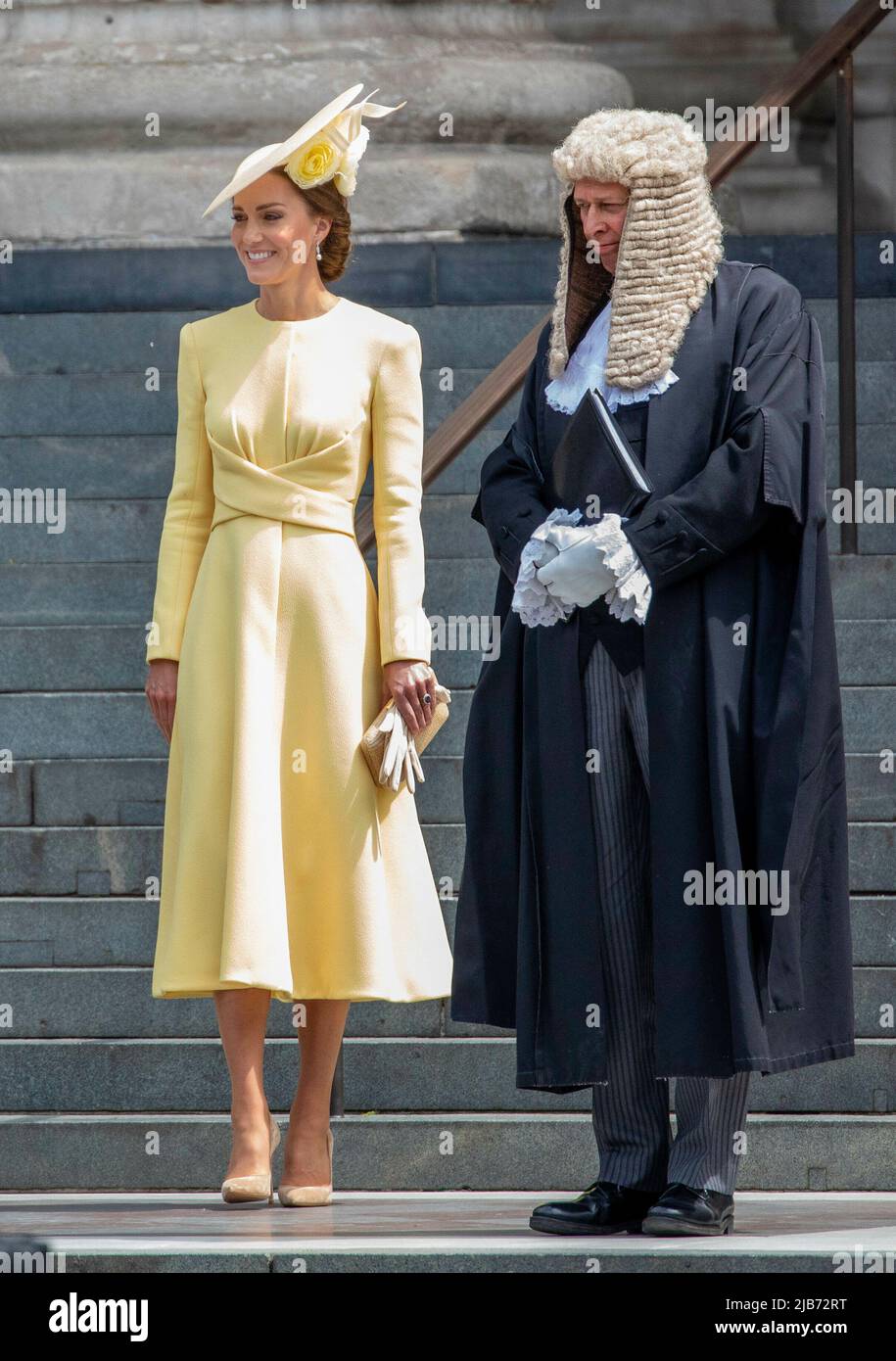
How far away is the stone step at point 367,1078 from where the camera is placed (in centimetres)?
624

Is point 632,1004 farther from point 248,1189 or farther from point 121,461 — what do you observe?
point 121,461

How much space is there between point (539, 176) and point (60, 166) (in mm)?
1850

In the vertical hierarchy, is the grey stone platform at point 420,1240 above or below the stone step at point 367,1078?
below

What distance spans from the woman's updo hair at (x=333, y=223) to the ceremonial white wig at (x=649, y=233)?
0.80m

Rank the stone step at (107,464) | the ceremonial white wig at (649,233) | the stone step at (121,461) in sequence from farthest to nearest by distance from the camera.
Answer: the stone step at (107,464)
the stone step at (121,461)
the ceremonial white wig at (649,233)

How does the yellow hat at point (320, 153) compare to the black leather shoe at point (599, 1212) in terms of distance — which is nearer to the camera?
the black leather shoe at point (599, 1212)

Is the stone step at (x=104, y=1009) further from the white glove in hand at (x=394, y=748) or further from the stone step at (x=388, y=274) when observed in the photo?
the stone step at (x=388, y=274)

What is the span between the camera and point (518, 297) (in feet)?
31.7

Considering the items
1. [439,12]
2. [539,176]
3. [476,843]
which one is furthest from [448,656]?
[439,12]

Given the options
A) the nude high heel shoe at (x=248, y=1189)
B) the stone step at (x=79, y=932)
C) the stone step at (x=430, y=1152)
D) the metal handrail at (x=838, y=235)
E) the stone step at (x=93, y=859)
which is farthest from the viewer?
the metal handrail at (x=838, y=235)

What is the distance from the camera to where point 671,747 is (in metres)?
5.03

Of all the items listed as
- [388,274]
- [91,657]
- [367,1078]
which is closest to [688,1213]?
[367,1078]

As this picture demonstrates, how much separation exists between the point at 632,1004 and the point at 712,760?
18.9 inches

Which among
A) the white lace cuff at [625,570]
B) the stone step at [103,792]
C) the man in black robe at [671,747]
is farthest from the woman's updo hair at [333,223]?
the stone step at [103,792]
